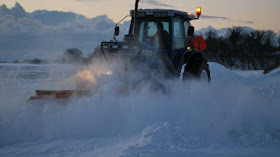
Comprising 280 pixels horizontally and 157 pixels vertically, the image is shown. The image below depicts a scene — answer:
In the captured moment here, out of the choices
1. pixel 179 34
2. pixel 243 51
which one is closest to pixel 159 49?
pixel 179 34

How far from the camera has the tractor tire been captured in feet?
25.0

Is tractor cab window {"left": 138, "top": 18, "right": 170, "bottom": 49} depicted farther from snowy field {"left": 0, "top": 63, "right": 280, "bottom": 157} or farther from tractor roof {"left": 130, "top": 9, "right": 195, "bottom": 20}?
snowy field {"left": 0, "top": 63, "right": 280, "bottom": 157}

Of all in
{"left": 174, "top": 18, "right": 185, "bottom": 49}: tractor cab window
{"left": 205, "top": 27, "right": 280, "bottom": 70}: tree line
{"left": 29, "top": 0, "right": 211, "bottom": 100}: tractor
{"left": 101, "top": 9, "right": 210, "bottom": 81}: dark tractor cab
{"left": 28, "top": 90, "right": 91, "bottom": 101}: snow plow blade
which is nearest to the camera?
{"left": 28, "top": 90, "right": 91, "bottom": 101}: snow plow blade

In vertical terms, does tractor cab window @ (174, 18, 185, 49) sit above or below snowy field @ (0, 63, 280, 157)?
above

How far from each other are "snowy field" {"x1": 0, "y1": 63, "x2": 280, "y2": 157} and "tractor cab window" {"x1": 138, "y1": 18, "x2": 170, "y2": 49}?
93 centimetres

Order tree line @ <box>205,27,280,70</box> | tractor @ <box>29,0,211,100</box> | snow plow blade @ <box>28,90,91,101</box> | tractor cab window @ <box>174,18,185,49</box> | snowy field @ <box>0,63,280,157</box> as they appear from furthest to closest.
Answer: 1. tree line @ <box>205,27,280,70</box>
2. tractor cab window @ <box>174,18,185,49</box>
3. tractor @ <box>29,0,211,100</box>
4. snow plow blade @ <box>28,90,91,101</box>
5. snowy field @ <box>0,63,280,157</box>

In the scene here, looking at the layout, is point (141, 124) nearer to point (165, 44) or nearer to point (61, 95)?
point (61, 95)

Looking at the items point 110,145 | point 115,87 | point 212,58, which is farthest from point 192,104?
point 212,58

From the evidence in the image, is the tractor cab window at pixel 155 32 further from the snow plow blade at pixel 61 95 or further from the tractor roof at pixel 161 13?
the snow plow blade at pixel 61 95

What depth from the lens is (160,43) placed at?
7.48 meters

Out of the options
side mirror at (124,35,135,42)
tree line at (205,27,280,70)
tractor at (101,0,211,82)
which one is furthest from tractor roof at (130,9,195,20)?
tree line at (205,27,280,70)

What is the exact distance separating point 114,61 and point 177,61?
1.57 m

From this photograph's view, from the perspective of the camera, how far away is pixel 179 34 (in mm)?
7719

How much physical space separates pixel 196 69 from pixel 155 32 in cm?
124
